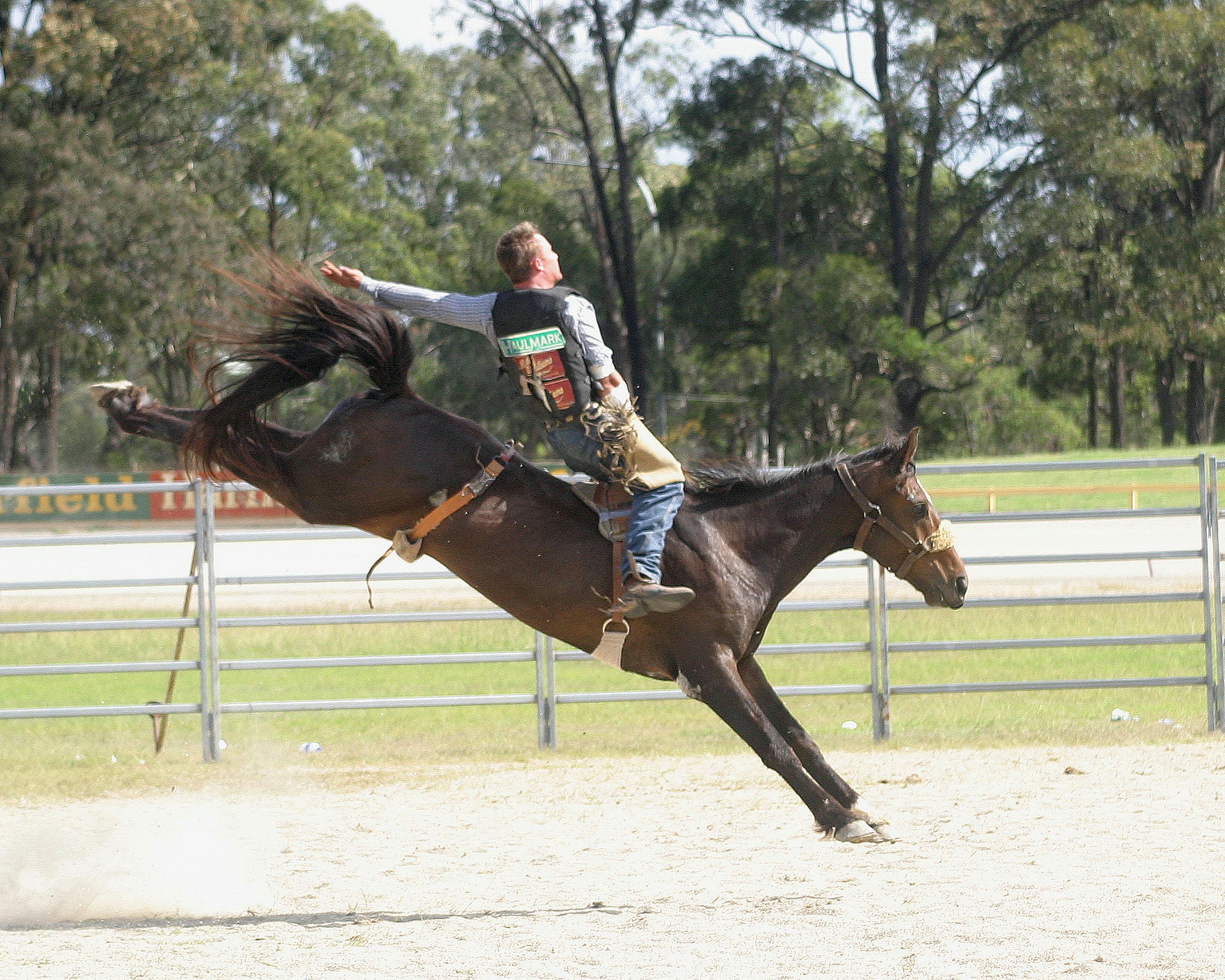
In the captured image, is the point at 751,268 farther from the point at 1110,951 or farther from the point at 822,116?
the point at 1110,951

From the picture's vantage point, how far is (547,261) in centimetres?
542

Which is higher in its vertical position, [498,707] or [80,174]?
[80,174]

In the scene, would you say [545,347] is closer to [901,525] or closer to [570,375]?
[570,375]

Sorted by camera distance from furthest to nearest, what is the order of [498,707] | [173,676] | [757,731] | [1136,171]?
[1136,171]
[498,707]
[173,676]
[757,731]

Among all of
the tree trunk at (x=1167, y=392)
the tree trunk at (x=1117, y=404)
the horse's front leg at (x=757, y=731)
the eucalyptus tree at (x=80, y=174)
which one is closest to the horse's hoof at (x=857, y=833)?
the horse's front leg at (x=757, y=731)

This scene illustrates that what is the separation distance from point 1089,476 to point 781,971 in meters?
23.7

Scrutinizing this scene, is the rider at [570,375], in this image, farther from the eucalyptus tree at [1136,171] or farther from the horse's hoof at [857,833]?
the eucalyptus tree at [1136,171]

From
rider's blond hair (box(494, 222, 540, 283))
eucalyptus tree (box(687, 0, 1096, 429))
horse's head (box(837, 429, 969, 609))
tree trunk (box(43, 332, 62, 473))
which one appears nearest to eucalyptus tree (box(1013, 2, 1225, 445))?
eucalyptus tree (box(687, 0, 1096, 429))

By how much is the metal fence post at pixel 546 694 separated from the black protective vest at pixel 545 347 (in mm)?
4275

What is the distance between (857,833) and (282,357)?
298 cm

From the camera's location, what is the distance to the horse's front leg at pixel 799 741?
5.55m

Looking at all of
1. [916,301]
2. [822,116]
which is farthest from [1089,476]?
[822,116]

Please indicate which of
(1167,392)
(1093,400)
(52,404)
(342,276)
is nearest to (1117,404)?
(1093,400)

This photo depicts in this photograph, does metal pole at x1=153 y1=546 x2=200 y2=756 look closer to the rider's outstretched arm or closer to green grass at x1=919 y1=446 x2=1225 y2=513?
the rider's outstretched arm
